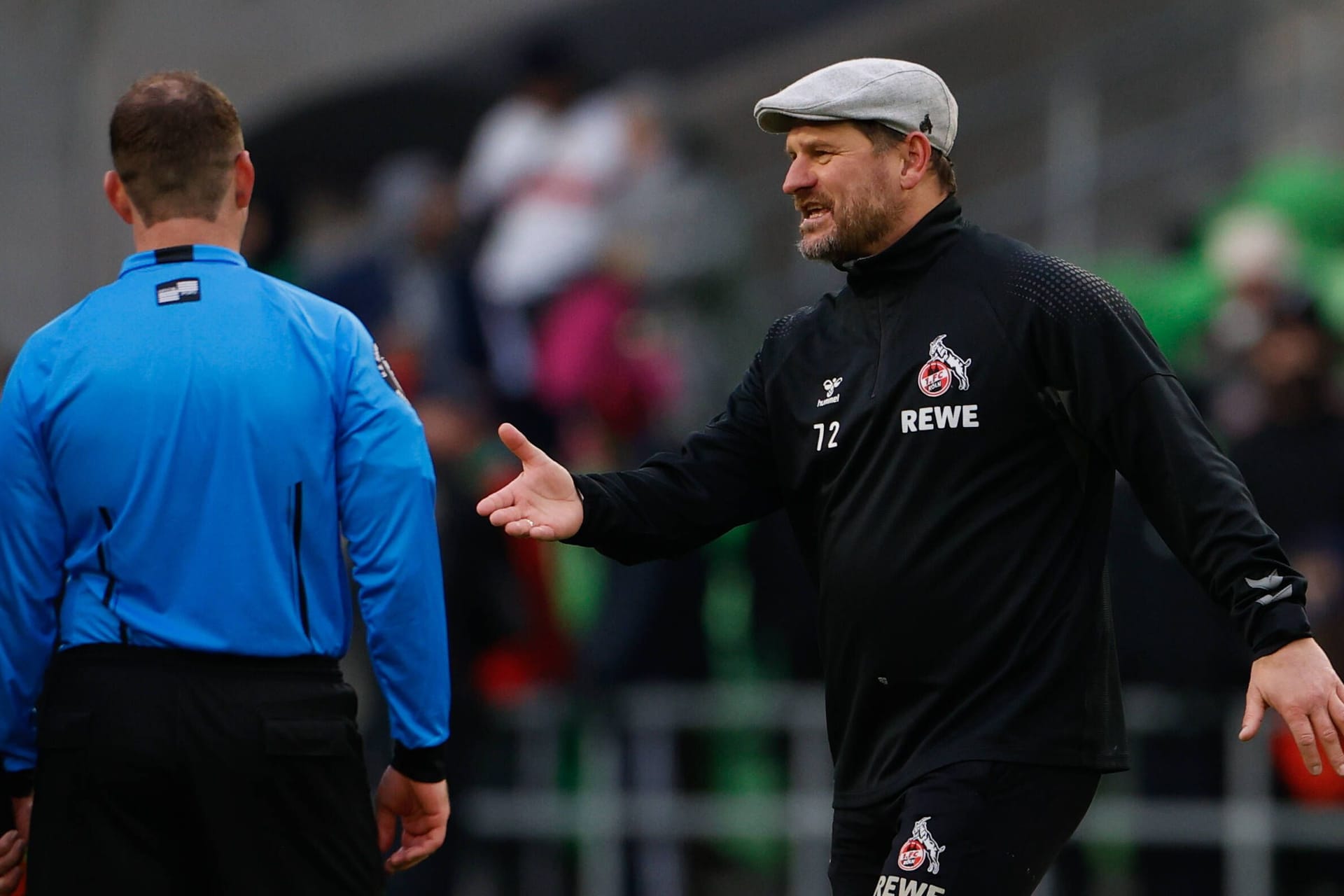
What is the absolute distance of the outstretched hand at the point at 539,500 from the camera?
4.46 m

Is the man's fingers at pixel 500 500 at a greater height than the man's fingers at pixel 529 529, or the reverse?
the man's fingers at pixel 500 500

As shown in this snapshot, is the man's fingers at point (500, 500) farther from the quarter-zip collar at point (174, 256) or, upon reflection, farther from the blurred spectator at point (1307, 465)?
the blurred spectator at point (1307, 465)

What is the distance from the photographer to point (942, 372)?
14.3ft

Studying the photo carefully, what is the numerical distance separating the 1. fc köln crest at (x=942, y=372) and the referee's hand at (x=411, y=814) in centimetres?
136

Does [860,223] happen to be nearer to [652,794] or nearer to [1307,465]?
[1307,465]

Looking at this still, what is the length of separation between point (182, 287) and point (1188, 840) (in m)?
5.74

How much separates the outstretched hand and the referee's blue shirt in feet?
0.57

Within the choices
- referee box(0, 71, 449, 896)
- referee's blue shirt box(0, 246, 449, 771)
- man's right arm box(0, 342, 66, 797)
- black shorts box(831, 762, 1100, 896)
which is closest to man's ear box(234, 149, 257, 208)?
referee box(0, 71, 449, 896)

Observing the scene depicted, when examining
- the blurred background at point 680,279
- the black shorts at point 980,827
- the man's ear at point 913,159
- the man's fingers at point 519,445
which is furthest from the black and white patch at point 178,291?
the blurred background at point 680,279

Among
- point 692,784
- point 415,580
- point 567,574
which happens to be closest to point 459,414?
point 567,574

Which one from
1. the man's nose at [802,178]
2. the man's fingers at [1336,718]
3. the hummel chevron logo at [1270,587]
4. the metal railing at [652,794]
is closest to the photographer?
the man's fingers at [1336,718]

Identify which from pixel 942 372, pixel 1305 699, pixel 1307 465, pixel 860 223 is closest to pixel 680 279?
pixel 1307 465

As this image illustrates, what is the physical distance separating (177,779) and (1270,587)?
7.10ft

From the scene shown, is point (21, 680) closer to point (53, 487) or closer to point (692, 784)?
point (53, 487)
